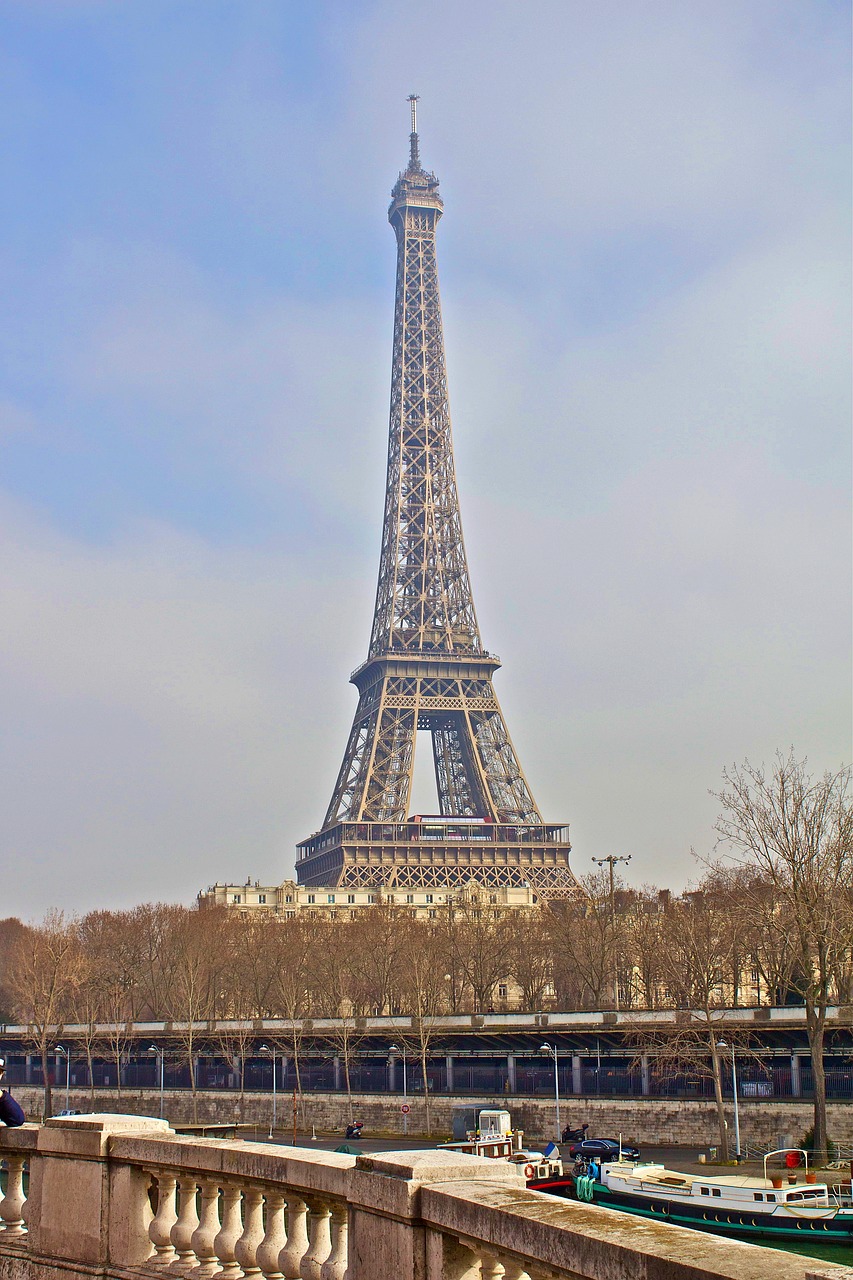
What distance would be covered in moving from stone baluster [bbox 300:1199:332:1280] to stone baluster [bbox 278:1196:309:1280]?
0.20ft

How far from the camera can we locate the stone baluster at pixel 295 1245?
7879mm

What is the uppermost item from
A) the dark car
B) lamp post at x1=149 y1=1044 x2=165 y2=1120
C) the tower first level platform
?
the tower first level platform

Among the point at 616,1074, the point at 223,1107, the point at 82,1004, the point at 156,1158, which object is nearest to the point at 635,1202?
the point at 616,1074

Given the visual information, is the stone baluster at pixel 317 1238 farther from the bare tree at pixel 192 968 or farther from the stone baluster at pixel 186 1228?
the bare tree at pixel 192 968

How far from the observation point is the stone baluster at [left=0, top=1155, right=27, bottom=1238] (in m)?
10.2

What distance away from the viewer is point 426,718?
5094 inches

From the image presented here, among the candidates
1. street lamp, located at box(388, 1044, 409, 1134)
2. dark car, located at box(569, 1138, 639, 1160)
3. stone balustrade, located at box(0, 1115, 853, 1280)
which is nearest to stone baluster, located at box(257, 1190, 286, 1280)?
stone balustrade, located at box(0, 1115, 853, 1280)

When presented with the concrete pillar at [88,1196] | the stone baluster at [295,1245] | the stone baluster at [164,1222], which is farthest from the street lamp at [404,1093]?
the stone baluster at [295,1245]

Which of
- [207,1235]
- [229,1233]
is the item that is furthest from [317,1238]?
[207,1235]

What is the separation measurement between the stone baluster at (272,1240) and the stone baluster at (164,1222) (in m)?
0.97

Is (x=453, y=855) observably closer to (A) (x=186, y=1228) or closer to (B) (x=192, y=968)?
(B) (x=192, y=968)

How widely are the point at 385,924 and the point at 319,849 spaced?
33.4m

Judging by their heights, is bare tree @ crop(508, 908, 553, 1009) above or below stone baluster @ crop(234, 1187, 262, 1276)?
above

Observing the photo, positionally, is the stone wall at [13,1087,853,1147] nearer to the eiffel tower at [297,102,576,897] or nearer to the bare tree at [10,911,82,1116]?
the bare tree at [10,911,82,1116]
